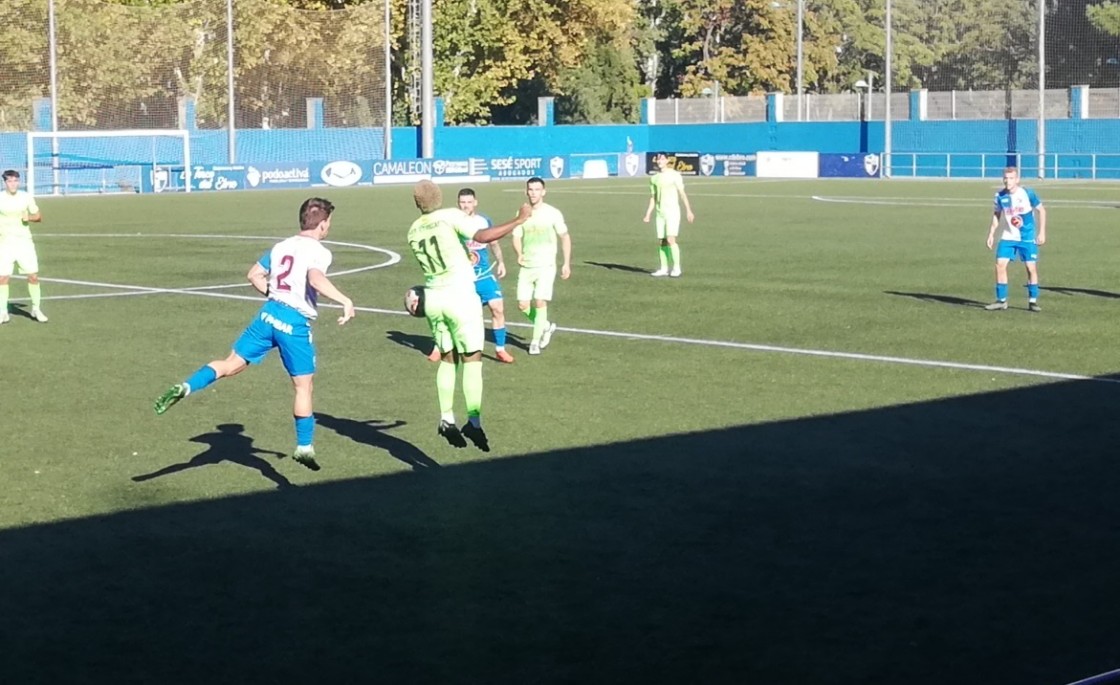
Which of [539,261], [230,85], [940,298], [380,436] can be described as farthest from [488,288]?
[230,85]

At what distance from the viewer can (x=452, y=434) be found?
11055 millimetres

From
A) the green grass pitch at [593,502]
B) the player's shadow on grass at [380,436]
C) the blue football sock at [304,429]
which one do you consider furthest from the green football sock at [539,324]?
A: the blue football sock at [304,429]

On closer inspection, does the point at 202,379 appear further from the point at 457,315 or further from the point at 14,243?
the point at 14,243

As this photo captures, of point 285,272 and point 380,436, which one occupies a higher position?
point 285,272

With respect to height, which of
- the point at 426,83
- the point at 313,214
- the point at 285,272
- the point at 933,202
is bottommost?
the point at 285,272

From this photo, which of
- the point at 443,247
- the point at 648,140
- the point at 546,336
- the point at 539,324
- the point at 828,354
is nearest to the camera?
the point at 443,247

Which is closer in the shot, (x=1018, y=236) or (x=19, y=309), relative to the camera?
(x=1018, y=236)

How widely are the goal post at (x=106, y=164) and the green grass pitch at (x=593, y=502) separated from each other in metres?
37.0

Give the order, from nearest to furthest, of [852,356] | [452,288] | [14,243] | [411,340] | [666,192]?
[452,288]
[852,356]
[411,340]
[14,243]
[666,192]

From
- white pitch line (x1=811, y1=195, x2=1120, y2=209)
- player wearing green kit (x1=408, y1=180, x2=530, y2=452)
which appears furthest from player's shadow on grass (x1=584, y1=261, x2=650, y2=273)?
white pitch line (x1=811, y1=195, x2=1120, y2=209)

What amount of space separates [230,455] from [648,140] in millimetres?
68614

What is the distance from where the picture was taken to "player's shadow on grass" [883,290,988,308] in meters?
20.4

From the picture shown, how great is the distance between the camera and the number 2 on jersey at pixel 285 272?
413 inches

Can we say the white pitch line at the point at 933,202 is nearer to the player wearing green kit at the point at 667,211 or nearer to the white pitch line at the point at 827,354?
the player wearing green kit at the point at 667,211
